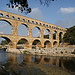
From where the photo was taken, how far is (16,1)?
966 cm

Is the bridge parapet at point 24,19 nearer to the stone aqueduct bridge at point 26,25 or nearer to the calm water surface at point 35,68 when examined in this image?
the stone aqueduct bridge at point 26,25

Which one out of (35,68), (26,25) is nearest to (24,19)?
(26,25)

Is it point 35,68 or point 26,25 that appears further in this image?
point 26,25

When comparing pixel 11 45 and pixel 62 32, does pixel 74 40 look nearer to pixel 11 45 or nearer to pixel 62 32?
pixel 62 32

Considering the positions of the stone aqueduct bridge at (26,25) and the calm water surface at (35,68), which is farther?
the stone aqueduct bridge at (26,25)

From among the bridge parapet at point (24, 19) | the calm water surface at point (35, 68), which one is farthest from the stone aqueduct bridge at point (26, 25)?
the calm water surface at point (35, 68)

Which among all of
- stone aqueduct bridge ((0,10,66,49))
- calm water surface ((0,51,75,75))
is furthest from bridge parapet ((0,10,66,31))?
calm water surface ((0,51,75,75))

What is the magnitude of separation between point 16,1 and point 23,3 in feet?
2.58

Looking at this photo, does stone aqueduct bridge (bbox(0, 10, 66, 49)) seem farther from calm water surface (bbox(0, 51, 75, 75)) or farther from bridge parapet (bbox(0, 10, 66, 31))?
calm water surface (bbox(0, 51, 75, 75))

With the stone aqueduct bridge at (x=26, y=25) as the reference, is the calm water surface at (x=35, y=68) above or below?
below

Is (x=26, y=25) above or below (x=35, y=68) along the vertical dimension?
above

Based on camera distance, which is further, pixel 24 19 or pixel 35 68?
pixel 24 19

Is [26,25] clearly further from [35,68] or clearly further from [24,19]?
[35,68]

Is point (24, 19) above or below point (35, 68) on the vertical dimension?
above
